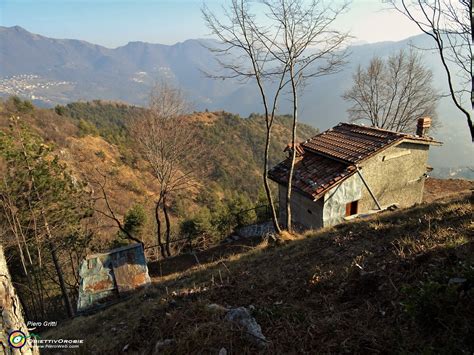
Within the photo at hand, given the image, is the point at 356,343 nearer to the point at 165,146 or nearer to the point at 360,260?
the point at 360,260

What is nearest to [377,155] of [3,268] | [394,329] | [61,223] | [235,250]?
[235,250]

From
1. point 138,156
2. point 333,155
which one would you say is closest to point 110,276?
point 333,155

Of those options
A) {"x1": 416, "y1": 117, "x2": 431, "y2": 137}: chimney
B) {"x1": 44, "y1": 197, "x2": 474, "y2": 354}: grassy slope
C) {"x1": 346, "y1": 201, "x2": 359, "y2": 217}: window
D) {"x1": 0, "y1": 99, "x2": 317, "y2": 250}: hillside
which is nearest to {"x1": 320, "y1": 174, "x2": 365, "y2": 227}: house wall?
{"x1": 346, "y1": 201, "x2": 359, "y2": 217}: window

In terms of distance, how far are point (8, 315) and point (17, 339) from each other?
22cm

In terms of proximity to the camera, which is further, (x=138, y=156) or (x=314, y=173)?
(x=138, y=156)

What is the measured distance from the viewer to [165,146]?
14438mm

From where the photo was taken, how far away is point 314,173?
44.2 feet

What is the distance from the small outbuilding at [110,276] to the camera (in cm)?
984

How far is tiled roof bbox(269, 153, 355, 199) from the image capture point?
12.3m

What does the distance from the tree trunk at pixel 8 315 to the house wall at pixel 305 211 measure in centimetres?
1125

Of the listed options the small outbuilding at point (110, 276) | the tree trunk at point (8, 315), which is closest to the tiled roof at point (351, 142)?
the small outbuilding at point (110, 276)

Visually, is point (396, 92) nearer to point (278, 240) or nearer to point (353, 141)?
point (353, 141)

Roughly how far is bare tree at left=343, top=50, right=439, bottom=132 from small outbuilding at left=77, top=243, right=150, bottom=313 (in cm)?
2022

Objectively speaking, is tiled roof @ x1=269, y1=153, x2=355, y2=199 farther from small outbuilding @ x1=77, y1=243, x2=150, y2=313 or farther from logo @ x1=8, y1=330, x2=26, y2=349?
logo @ x1=8, y1=330, x2=26, y2=349
